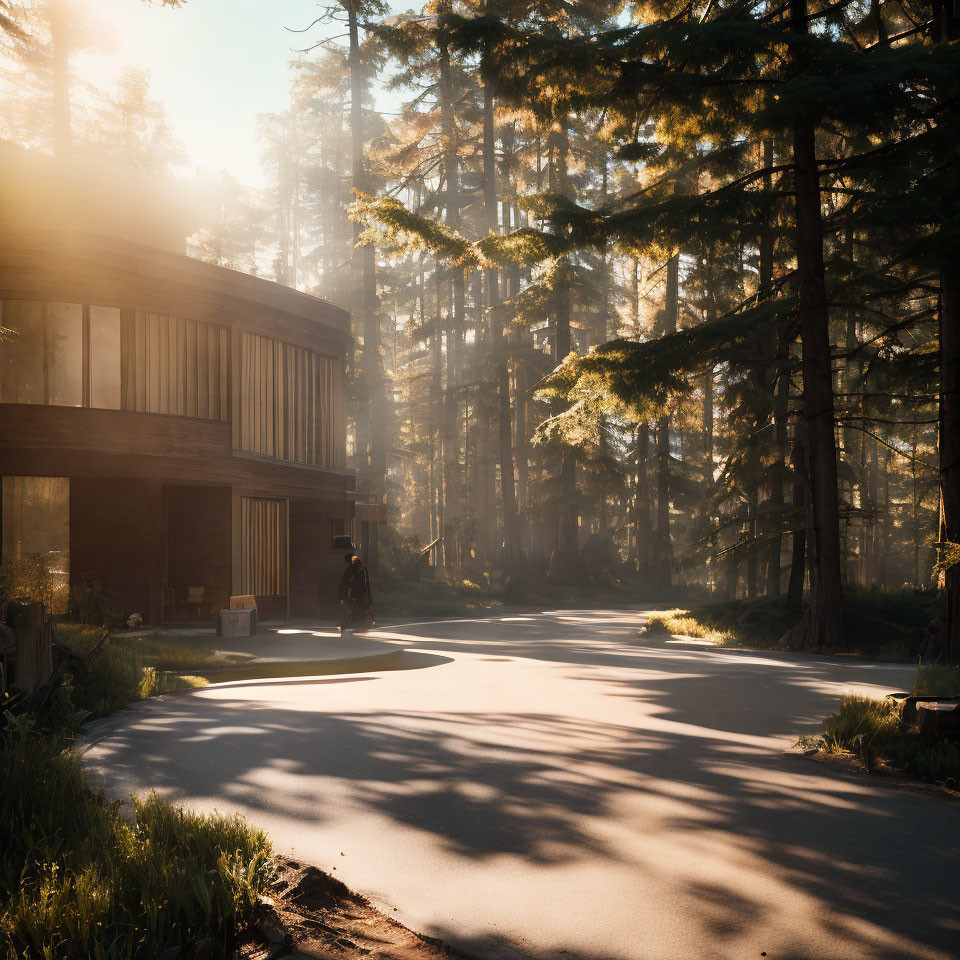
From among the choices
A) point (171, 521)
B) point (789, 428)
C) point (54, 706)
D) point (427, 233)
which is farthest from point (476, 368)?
point (54, 706)

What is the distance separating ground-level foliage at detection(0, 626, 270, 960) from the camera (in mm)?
3412

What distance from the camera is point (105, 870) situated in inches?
155

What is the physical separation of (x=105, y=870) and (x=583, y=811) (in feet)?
9.23

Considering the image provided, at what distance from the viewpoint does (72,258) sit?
18734 millimetres

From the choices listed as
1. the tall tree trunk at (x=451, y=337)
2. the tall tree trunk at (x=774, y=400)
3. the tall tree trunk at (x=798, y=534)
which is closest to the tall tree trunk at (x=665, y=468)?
the tall tree trunk at (x=451, y=337)

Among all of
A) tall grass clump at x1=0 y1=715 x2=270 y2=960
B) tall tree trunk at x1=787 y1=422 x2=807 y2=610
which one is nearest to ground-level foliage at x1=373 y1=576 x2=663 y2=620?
tall tree trunk at x1=787 y1=422 x2=807 y2=610

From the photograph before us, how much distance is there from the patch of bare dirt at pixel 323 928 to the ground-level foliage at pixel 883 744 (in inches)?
160

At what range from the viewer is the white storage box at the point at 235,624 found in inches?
707

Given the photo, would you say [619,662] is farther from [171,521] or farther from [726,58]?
[171,521]

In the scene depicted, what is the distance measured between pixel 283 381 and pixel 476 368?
969 inches

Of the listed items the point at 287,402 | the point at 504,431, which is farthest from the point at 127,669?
the point at 504,431

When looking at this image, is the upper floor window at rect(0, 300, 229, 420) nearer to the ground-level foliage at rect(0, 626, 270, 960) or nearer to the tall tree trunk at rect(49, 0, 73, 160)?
the ground-level foliage at rect(0, 626, 270, 960)

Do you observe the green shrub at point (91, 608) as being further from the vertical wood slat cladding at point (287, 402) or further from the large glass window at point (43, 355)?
the vertical wood slat cladding at point (287, 402)

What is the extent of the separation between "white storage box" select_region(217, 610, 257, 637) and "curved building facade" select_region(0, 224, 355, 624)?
214 centimetres
